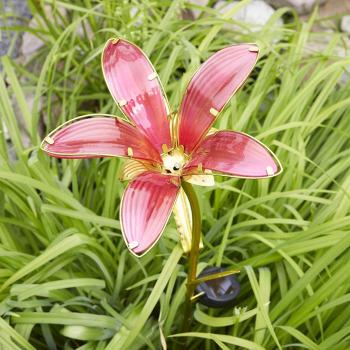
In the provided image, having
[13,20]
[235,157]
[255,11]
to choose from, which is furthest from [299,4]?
[235,157]

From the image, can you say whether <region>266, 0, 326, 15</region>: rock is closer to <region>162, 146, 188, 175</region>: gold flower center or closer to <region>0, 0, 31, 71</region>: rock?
<region>0, 0, 31, 71</region>: rock

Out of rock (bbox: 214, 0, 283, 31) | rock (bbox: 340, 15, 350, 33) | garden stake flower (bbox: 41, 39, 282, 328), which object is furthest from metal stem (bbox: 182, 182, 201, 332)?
rock (bbox: 340, 15, 350, 33)

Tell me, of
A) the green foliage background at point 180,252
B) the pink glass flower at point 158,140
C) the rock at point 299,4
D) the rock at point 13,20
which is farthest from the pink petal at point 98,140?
the rock at point 299,4

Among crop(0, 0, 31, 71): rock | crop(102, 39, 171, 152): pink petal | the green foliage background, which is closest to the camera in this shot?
crop(102, 39, 171, 152): pink petal

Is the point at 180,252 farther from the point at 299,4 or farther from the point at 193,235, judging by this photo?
the point at 299,4

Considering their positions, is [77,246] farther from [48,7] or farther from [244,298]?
[48,7]

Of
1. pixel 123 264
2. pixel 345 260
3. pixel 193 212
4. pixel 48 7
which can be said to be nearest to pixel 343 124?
pixel 345 260

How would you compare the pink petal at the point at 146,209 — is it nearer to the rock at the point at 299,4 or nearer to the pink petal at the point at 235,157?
the pink petal at the point at 235,157

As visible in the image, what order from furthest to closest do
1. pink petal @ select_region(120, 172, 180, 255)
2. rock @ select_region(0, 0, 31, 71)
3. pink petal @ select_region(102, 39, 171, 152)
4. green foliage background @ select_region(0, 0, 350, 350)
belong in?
rock @ select_region(0, 0, 31, 71), green foliage background @ select_region(0, 0, 350, 350), pink petal @ select_region(102, 39, 171, 152), pink petal @ select_region(120, 172, 180, 255)
